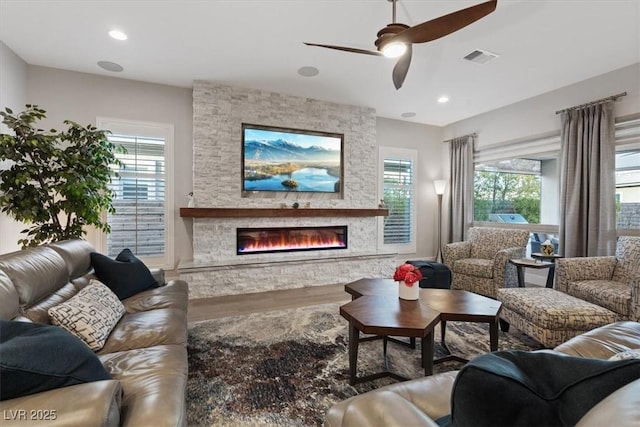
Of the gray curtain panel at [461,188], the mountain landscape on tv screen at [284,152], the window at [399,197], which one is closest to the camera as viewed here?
the mountain landscape on tv screen at [284,152]

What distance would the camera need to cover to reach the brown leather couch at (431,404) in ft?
1.71

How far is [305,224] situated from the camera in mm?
4934

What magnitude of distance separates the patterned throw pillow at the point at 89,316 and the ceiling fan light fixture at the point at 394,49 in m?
2.71

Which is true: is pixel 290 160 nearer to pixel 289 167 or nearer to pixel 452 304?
pixel 289 167

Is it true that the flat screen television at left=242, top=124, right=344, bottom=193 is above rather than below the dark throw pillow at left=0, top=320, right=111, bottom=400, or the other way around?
above

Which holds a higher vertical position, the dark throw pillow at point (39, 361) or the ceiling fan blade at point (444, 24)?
the ceiling fan blade at point (444, 24)

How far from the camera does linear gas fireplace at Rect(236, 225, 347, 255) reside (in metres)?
4.60

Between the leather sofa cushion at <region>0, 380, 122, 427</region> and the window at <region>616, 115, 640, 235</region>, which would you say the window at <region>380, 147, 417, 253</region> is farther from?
the leather sofa cushion at <region>0, 380, 122, 427</region>

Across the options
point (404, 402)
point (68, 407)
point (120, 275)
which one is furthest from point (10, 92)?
point (404, 402)

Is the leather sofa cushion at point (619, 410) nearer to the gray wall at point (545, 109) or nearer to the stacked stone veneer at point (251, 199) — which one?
the stacked stone veneer at point (251, 199)

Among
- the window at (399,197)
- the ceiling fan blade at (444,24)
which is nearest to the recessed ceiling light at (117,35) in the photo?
the ceiling fan blade at (444,24)

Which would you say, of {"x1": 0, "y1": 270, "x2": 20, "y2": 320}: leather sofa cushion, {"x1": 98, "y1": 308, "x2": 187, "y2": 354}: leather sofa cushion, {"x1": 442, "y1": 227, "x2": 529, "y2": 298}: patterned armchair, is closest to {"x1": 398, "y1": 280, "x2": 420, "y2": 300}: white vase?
{"x1": 98, "y1": 308, "x2": 187, "y2": 354}: leather sofa cushion

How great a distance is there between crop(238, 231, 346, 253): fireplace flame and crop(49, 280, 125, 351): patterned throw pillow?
8.77ft

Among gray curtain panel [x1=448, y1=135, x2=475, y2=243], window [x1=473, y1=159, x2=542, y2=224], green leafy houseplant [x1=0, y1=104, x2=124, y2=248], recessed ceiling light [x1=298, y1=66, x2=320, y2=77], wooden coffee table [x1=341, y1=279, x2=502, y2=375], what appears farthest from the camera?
gray curtain panel [x1=448, y1=135, x2=475, y2=243]
